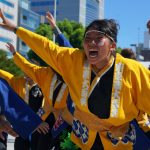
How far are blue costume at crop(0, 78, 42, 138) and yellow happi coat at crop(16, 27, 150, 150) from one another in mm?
559

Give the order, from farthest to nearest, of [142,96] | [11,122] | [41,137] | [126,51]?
[41,137]
[126,51]
[11,122]
[142,96]

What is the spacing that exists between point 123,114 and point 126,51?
208cm

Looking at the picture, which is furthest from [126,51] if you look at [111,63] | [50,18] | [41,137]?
[111,63]

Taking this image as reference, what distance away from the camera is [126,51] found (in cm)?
559

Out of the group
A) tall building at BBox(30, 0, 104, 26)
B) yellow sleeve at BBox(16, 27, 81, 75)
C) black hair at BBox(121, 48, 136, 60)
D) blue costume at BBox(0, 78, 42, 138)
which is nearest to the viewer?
yellow sleeve at BBox(16, 27, 81, 75)

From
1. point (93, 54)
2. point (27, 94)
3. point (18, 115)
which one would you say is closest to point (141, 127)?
point (93, 54)

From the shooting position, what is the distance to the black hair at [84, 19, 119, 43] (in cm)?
376

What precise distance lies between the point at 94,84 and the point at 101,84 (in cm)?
5

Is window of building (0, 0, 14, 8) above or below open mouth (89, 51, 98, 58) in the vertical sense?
above

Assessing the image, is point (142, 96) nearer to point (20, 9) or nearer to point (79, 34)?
point (79, 34)

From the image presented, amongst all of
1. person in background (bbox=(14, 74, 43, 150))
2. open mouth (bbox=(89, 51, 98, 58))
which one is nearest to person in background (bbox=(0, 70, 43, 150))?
person in background (bbox=(14, 74, 43, 150))

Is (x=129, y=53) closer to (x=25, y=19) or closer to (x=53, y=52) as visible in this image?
(x=53, y=52)

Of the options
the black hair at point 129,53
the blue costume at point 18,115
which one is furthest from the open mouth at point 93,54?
the black hair at point 129,53

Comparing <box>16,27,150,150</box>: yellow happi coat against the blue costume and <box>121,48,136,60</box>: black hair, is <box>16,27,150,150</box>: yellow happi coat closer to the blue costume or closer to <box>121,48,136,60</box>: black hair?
the blue costume
